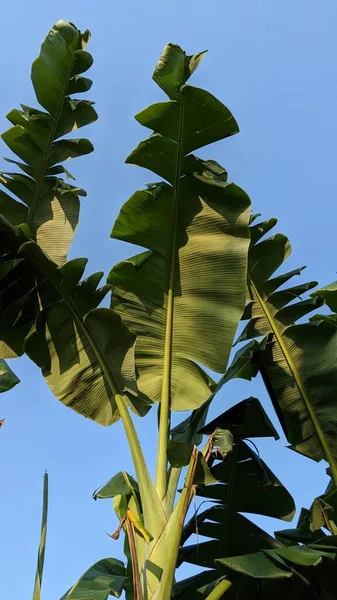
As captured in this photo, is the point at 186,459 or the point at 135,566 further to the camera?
the point at 186,459

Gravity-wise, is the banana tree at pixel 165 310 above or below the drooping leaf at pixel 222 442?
above

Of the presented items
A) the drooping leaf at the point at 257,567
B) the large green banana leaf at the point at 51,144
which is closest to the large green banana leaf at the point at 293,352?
the drooping leaf at the point at 257,567

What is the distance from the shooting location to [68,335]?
11.6 feet

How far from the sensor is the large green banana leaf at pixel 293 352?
3.67 m

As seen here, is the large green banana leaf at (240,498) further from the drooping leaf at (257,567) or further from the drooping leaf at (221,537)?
the drooping leaf at (257,567)

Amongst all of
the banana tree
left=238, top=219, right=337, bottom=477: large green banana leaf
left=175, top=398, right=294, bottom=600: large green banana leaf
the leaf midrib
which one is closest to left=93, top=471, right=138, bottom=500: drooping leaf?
the banana tree

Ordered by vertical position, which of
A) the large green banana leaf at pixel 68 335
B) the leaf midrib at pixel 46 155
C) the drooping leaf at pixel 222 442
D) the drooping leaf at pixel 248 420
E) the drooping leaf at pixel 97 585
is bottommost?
the drooping leaf at pixel 97 585

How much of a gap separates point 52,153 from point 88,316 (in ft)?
3.70

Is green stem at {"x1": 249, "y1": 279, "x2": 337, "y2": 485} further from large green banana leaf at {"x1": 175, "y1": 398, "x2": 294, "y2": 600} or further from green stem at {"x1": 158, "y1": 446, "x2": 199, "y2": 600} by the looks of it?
green stem at {"x1": 158, "y1": 446, "x2": 199, "y2": 600}

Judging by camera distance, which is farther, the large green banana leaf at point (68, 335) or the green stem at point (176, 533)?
the large green banana leaf at point (68, 335)

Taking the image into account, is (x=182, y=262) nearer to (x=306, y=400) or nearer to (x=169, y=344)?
(x=169, y=344)

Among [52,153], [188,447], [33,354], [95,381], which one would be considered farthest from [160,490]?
[52,153]

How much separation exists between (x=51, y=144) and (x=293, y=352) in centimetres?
200

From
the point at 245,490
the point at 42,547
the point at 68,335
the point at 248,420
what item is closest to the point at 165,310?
the point at 68,335
